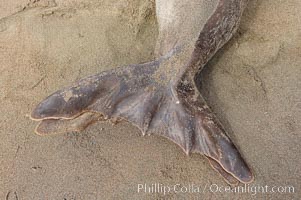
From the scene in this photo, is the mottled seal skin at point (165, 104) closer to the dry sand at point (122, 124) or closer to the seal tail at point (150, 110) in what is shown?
the seal tail at point (150, 110)

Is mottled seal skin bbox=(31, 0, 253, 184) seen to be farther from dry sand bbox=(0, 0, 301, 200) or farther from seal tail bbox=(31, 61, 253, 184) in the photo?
dry sand bbox=(0, 0, 301, 200)

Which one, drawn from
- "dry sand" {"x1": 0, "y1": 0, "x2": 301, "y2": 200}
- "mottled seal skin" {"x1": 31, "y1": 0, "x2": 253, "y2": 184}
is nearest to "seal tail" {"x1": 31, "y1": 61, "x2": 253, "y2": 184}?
"mottled seal skin" {"x1": 31, "y1": 0, "x2": 253, "y2": 184}

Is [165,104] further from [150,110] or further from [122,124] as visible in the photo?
[122,124]

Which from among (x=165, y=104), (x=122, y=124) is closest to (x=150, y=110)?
(x=165, y=104)

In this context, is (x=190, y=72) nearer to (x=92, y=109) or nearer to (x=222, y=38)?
(x=222, y=38)

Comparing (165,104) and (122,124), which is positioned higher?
(165,104)

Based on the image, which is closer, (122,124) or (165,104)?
(165,104)
